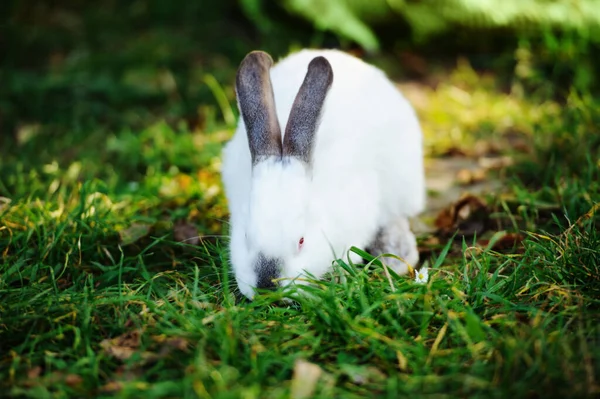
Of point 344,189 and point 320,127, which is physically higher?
point 320,127

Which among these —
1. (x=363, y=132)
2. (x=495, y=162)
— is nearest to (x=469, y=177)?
(x=495, y=162)

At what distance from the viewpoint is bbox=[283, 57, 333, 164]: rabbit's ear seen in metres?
3.10

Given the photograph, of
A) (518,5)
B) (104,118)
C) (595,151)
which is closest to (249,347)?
(595,151)

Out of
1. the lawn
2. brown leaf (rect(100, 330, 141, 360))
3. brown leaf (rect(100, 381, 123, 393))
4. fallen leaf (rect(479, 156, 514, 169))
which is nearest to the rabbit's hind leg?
the lawn

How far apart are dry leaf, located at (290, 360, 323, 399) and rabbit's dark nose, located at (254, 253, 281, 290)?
1.88 feet

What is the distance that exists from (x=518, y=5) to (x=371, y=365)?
192 inches

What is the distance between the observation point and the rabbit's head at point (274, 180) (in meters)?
2.85

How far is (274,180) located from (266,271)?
44 cm

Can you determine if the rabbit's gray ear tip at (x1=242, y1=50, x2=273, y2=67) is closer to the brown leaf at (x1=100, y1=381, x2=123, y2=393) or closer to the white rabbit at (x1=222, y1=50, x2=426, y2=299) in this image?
the white rabbit at (x1=222, y1=50, x2=426, y2=299)

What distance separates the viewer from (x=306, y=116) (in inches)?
123

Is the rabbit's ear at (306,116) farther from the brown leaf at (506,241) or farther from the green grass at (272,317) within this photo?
the brown leaf at (506,241)

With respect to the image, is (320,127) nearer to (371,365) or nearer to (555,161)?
(371,365)

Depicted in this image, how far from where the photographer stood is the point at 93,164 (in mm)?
4805

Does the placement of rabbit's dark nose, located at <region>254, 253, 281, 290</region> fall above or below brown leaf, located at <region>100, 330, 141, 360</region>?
above
